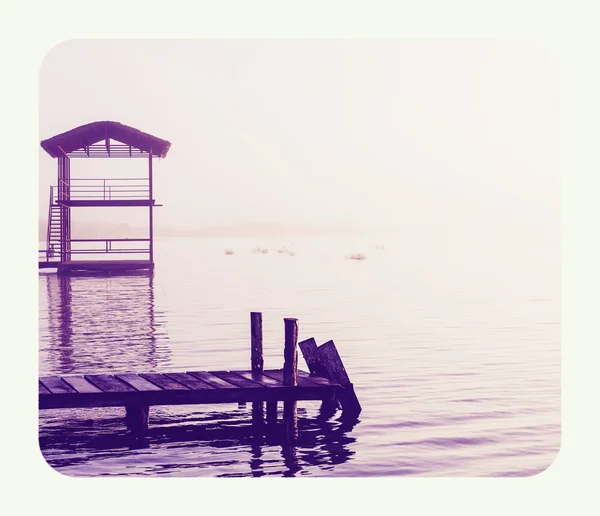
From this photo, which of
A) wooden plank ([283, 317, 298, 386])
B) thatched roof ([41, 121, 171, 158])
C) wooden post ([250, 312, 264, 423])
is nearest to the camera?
wooden plank ([283, 317, 298, 386])

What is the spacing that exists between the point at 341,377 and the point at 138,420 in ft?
7.80

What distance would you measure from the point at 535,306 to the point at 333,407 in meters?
14.9

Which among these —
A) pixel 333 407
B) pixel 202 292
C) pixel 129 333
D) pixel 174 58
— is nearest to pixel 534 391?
pixel 333 407

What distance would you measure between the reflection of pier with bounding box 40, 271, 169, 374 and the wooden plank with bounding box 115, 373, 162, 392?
4110mm

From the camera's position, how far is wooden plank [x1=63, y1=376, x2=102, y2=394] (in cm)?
1041

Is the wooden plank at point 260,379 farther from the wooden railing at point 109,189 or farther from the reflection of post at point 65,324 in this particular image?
the wooden railing at point 109,189

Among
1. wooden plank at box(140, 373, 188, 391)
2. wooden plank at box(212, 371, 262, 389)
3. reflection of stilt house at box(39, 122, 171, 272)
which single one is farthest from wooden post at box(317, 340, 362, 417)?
reflection of stilt house at box(39, 122, 171, 272)

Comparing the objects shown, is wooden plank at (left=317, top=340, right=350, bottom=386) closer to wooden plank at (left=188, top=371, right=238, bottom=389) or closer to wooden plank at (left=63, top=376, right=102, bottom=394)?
wooden plank at (left=188, top=371, right=238, bottom=389)

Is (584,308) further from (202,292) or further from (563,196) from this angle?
(202,292)

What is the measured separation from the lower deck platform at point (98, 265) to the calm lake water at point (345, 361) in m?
0.51

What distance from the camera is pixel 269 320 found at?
23.1 metres

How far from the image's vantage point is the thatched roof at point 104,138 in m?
31.1

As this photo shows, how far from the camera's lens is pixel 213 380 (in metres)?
11.0

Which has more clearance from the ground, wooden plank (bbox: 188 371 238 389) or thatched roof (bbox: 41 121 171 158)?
thatched roof (bbox: 41 121 171 158)
